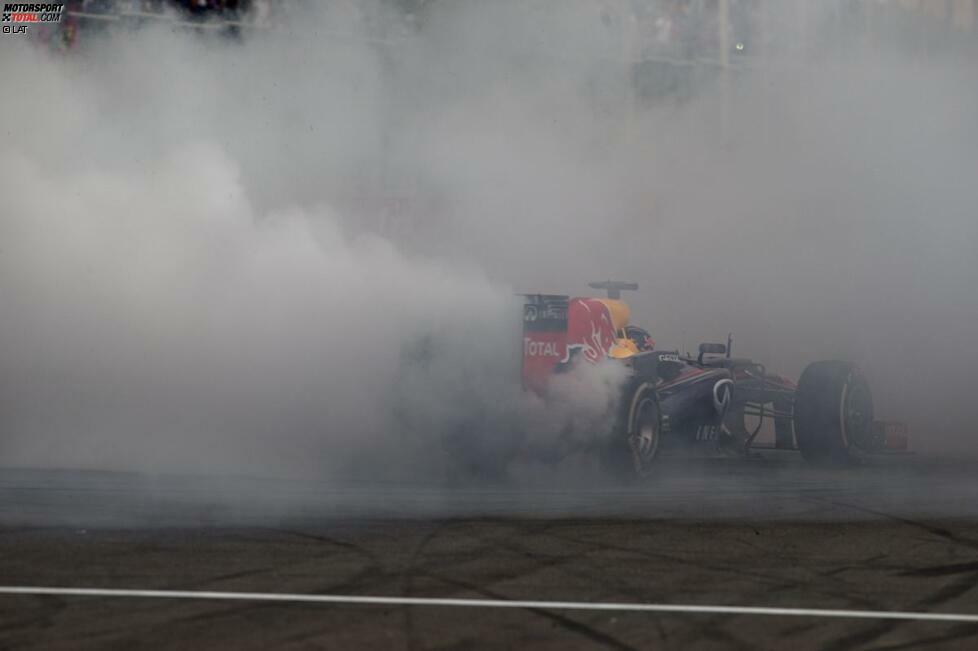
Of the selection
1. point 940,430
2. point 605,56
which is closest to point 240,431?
point 605,56

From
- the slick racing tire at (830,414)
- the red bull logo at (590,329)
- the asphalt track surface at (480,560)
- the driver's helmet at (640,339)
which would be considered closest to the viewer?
the asphalt track surface at (480,560)

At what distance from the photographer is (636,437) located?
1252 centimetres

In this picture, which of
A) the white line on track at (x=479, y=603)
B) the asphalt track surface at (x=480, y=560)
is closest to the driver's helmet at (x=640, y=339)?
the asphalt track surface at (x=480, y=560)

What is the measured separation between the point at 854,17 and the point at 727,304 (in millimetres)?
5440

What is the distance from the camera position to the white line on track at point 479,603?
6.75 metres

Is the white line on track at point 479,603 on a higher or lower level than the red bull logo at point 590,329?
lower

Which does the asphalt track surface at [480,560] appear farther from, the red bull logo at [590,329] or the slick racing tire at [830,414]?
the slick racing tire at [830,414]

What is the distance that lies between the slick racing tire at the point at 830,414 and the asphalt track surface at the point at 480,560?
7.21 feet

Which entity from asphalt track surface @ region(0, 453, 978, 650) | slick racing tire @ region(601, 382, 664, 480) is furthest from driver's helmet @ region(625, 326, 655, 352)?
asphalt track surface @ region(0, 453, 978, 650)

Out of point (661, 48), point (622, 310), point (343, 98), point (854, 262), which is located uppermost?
point (661, 48)

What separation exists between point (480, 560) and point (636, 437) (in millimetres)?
4810

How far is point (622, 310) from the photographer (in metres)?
13.6

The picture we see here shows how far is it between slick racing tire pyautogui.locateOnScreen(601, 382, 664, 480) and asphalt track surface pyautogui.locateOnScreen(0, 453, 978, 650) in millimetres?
480

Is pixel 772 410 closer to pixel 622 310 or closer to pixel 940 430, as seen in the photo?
pixel 622 310
